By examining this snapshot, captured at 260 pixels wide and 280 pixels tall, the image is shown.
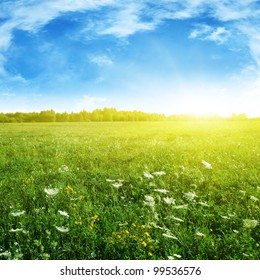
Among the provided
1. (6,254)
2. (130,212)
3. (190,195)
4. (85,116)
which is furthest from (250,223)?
(85,116)

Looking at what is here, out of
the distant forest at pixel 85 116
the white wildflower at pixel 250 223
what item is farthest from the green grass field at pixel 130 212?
the distant forest at pixel 85 116

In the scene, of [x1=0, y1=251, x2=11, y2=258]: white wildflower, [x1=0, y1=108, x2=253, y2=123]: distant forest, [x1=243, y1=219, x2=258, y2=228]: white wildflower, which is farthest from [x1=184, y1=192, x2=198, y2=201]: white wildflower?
[x1=0, y1=108, x2=253, y2=123]: distant forest

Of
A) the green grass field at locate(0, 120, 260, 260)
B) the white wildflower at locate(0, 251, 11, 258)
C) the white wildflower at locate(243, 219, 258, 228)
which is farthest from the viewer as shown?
the white wildflower at locate(243, 219, 258, 228)

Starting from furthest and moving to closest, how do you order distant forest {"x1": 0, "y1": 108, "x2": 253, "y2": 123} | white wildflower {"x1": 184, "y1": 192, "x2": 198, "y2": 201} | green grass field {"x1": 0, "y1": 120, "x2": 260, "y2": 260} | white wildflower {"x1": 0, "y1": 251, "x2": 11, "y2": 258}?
distant forest {"x1": 0, "y1": 108, "x2": 253, "y2": 123} < white wildflower {"x1": 184, "y1": 192, "x2": 198, "y2": 201} < green grass field {"x1": 0, "y1": 120, "x2": 260, "y2": 260} < white wildflower {"x1": 0, "y1": 251, "x2": 11, "y2": 258}

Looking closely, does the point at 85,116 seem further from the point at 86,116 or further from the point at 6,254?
the point at 6,254

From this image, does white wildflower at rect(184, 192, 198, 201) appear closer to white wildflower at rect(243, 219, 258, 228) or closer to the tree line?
white wildflower at rect(243, 219, 258, 228)

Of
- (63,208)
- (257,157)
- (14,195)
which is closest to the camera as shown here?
(63,208)

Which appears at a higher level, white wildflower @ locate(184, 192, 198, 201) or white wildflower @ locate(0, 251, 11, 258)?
white wildflower @ locate(184, 192, 198, 201)

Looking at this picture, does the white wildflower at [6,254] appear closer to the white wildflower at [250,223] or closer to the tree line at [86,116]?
the white wildflower at [250,223]
